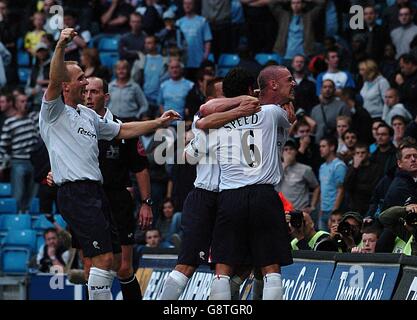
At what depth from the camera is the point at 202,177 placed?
11836mm

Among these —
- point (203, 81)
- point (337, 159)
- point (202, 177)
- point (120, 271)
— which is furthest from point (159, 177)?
point (202, 177)

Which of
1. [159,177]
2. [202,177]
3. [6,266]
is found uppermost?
[202,177]

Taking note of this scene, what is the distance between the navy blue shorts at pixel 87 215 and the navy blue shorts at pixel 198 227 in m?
0.68

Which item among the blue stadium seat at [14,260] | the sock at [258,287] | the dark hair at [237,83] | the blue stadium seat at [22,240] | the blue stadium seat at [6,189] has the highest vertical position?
the dark hair at [237,83]

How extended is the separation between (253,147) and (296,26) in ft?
38.2

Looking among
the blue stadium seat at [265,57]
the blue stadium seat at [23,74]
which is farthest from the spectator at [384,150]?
the blue stadium seat at [23,74]

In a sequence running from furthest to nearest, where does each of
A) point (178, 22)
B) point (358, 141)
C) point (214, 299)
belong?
point (178, 22), point (358, 141), point (214, 299)

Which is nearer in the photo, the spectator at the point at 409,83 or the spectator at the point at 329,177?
the spectator at the point at 329,177

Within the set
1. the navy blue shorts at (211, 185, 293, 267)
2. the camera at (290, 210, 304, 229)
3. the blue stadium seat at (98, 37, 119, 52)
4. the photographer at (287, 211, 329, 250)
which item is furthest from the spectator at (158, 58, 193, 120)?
the navy blue shorts at (211, 185, 293, 267)

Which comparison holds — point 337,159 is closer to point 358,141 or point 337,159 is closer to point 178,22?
point 358,141

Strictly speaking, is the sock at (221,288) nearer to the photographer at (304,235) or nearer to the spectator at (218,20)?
the photographer at (304,235)

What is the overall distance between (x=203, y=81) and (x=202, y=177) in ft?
30.8

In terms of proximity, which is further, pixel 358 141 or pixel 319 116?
pixel 319 116

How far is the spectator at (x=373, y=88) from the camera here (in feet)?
64.7
